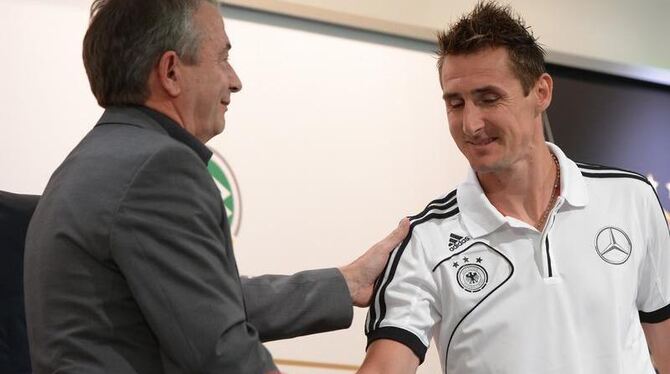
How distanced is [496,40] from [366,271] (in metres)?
0.60

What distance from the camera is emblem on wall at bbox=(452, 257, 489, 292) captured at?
2.21 meters

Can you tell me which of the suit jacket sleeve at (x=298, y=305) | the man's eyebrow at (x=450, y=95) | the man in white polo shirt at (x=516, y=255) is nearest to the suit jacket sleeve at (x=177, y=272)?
the suit jacket sleeve at (x=298, y=305)

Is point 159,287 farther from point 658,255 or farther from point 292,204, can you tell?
point 292,204

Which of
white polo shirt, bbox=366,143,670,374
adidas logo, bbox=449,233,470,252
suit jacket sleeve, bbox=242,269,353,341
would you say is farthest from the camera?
adidas logo, bbox=449,233,470,252

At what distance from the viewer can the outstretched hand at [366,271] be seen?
2248mm

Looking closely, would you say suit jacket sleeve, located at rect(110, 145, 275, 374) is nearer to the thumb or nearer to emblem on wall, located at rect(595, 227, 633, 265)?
the thumb

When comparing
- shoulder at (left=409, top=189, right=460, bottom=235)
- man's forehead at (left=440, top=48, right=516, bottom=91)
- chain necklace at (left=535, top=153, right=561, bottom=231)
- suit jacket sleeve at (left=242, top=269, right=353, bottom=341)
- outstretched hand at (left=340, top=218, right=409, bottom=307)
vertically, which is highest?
man's forehead at (left=440, top=48, right=516, bottom=91)

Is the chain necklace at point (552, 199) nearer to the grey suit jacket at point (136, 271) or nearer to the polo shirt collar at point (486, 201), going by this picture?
the polo shirt collar at point (486, 201)

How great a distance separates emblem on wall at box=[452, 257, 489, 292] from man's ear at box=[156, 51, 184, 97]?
0.82 meters

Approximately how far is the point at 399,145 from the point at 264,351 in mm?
1834

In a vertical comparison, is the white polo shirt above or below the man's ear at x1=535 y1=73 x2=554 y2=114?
below

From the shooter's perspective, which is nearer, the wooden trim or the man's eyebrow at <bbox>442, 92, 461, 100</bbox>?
the man's eyebrow at <bbox>442, 92, 461, 100</bbox>

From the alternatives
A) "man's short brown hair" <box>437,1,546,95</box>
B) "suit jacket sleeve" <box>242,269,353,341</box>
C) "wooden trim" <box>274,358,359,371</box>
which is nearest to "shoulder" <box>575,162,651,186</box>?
"man's short brown hair" <box>437,1,546,95</box>

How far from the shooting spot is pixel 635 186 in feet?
7.75
